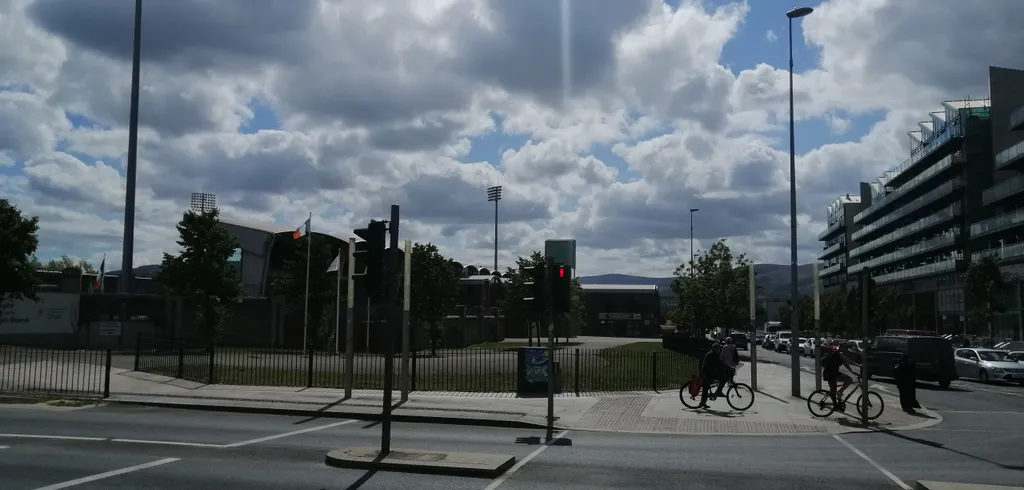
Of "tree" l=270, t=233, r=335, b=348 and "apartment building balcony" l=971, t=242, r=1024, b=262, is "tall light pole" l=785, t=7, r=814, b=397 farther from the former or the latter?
"apartment building balcony" l=971, t=242, r=1024, b=262

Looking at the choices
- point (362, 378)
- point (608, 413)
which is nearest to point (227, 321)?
point (362, 378)

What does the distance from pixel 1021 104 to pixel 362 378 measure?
60.9 meters

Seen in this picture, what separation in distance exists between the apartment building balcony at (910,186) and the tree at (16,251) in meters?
70.7

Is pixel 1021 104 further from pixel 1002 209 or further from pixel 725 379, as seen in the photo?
pixel 725 379

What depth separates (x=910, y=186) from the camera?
8919 cm

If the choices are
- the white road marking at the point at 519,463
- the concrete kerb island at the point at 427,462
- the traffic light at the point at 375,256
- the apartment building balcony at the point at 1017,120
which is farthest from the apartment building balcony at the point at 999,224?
the traffic light at the point at 375,256

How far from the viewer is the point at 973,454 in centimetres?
1314

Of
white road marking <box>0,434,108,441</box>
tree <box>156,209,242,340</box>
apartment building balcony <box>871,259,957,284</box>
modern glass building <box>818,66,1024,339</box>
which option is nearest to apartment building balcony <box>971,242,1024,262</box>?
modern glass building <box>818,66,1024,339</box>

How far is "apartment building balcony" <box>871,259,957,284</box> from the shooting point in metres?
74.7

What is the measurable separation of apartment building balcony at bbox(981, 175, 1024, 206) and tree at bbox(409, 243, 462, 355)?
40.8m

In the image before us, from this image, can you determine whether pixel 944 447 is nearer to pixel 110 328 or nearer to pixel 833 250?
pixel 110 328

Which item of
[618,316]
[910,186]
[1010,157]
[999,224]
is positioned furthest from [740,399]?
[618,316]

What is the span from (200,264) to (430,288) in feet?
41.1

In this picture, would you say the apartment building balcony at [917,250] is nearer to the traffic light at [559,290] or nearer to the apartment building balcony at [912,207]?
the apartment building balcony at [912,207]
